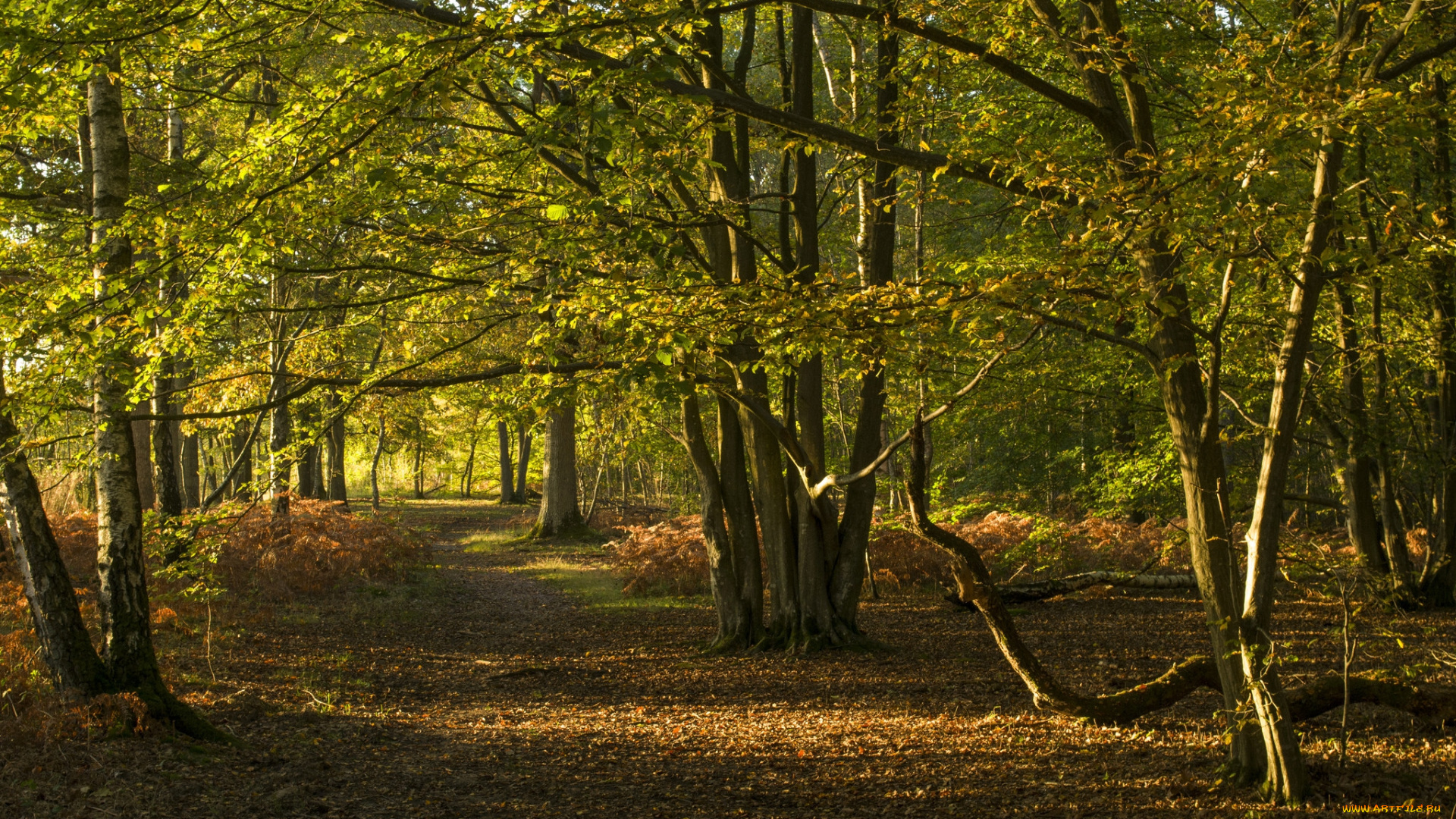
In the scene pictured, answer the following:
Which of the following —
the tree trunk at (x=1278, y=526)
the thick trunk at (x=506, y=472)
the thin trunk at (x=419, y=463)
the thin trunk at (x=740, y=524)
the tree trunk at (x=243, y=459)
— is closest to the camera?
the tree trunk at (x=1278, y=526)

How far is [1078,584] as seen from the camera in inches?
399

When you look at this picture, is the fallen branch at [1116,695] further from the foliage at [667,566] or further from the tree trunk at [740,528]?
the foliage at [667,566]

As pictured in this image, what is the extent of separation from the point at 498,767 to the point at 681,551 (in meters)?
8.56

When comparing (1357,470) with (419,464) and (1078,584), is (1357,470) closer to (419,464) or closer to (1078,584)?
(1078,584)

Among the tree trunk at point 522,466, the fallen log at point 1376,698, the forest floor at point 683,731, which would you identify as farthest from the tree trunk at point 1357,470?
the tree trunk at point 522,466

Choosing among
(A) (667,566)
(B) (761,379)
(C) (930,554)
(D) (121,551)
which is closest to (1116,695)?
(B) (761,379)

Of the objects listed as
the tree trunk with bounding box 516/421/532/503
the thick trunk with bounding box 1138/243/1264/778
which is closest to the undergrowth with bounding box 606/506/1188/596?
the thick trunk with bounding box 1138/243/1264/778

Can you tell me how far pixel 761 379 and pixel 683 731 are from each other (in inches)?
175

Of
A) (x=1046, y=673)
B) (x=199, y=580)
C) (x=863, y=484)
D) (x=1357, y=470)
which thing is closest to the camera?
(x=1046, y=673)

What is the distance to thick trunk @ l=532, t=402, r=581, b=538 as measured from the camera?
20.5 m

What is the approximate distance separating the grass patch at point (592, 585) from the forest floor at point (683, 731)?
161 cm

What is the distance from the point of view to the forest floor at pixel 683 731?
4930 millimetres

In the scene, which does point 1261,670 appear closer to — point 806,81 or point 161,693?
point 161,693

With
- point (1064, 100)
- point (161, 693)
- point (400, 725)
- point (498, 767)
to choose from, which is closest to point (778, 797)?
point (498, 767)
